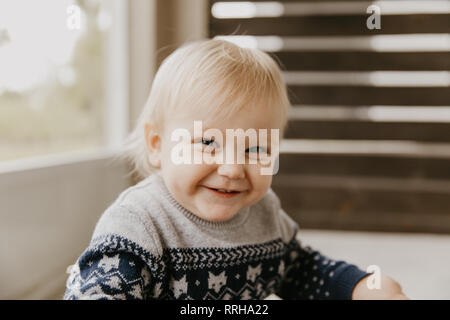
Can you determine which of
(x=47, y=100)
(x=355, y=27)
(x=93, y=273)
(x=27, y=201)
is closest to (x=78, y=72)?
(x=47, y=100)

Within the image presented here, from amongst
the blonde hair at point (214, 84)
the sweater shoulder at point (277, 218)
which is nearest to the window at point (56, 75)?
the blonde hair at point (214, 84)

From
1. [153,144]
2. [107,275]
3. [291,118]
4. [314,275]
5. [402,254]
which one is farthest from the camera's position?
[291,118]

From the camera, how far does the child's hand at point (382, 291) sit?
24.6 inches

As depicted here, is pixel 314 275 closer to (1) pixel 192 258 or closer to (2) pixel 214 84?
(1) pixel 192 258

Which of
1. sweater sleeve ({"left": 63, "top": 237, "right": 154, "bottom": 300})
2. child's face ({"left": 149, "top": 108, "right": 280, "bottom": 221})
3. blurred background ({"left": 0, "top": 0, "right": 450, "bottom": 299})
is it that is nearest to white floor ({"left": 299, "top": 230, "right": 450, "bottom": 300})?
blurred background ({"left": 0, "top": 0, "right": 450, "bottom": 299})

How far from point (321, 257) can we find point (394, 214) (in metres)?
0.76

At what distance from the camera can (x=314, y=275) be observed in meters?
0.73

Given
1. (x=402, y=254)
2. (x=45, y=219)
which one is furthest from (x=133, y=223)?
(x=402, y=254)

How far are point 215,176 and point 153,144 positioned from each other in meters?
0.10

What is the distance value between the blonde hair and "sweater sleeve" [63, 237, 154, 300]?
168 millimetres

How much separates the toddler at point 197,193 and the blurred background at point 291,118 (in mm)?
106

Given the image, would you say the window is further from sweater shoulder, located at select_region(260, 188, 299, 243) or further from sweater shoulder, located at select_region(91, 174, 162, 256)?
sweater shoulder, located at select_region(260, 188, 299, 243)

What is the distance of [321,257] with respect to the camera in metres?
0.75

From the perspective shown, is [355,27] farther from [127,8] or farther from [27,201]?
[27,201]
